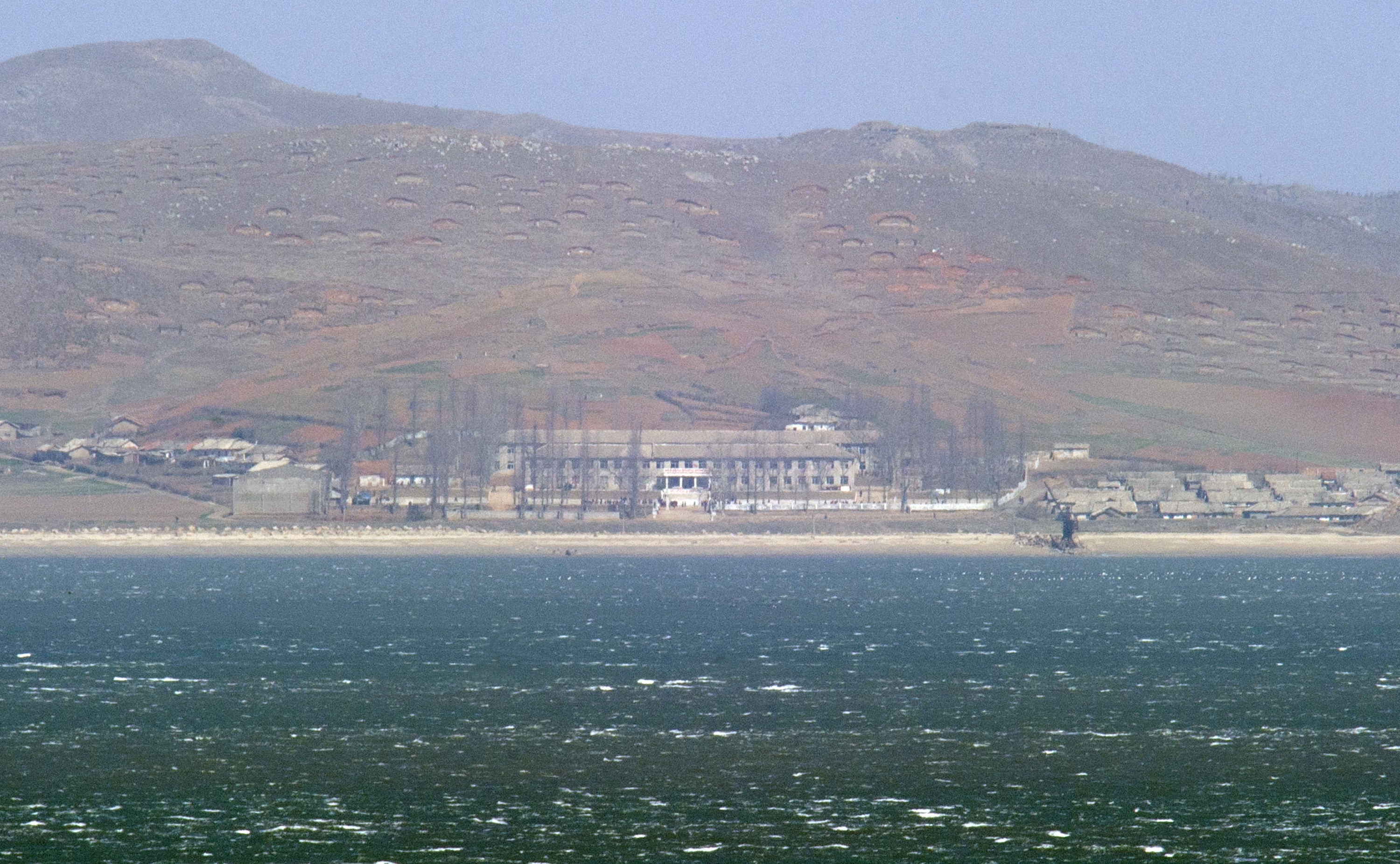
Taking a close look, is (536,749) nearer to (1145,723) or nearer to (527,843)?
(527,843)

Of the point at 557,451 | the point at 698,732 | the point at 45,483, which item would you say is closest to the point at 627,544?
the point at 557,451

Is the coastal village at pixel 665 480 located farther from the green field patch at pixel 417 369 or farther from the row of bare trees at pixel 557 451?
the green field patch at pixel 417 369

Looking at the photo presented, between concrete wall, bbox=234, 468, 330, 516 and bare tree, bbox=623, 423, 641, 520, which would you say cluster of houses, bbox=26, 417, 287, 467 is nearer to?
concrete wall, bbox=234, 468, 330, 516

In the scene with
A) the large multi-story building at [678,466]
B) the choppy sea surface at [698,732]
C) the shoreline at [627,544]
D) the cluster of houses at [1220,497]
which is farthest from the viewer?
the large multi-story building at [678,466]

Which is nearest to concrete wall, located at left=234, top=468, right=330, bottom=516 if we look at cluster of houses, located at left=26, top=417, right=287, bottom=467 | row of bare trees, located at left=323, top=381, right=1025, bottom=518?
row of bare trees, located at left=323, top=381, right=1025, bottom=518

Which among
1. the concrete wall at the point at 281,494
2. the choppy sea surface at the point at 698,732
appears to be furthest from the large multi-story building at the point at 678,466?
the choppy sea surface at the point at 698,732
